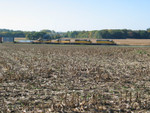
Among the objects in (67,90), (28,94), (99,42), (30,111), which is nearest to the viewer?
(30,111)

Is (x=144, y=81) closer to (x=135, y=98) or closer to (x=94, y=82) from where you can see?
(x=94, y=82)

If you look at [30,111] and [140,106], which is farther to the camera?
[140,106]

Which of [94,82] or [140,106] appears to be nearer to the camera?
[140,106]

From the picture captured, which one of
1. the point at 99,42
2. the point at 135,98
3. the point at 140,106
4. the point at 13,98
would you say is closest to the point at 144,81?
the point at 135,98

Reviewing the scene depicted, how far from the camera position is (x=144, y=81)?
12.5 metres

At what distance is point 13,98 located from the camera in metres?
8.98

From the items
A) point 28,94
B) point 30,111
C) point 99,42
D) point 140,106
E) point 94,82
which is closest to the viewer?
point 30,111

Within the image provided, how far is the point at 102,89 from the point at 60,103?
9.57 ft

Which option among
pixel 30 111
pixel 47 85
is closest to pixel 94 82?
pixel 47 85

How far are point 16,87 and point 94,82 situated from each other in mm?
3854

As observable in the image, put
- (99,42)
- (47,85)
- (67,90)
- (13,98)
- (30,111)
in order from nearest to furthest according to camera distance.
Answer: (30,111)
(13,98)
(67,90)
(47,85)
(99,42)

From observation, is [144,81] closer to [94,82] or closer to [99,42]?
[94,82]

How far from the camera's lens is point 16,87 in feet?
35.7

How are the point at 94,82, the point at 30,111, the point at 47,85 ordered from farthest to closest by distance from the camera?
the point at 94,82
the point at 47,85
the point at 30,111
